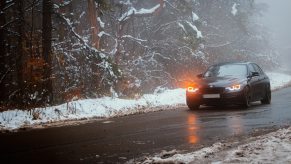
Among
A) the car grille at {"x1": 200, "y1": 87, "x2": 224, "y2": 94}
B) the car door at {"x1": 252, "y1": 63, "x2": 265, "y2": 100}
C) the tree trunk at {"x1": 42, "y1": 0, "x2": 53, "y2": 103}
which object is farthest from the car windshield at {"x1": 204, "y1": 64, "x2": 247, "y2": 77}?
the tree trunk at {"x1": 42, "y1": 0, "x2": 53, "y2": 103}

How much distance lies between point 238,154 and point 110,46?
21635 millimetres

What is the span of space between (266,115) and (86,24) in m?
16.0

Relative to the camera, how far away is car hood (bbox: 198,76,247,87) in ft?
47.3

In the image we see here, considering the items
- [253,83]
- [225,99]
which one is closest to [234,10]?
[253,83]

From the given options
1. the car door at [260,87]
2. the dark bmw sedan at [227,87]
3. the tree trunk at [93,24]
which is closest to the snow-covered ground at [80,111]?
the dark bmw sedan at [227,87]

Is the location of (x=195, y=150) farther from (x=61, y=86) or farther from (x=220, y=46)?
(x=220, y=46)

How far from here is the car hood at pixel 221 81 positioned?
14403 millimetres

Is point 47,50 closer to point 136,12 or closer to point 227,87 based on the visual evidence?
point 227,87

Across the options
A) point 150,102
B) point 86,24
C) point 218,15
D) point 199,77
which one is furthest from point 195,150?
point 218,15

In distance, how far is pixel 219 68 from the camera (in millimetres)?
15922

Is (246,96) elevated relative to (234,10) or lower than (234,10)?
lower

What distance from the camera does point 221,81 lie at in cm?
1455

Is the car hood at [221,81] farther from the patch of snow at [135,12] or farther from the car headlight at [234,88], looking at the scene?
the patch of snow at [135,12]

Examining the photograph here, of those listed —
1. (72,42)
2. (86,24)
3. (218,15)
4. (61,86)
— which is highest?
(218,15)
